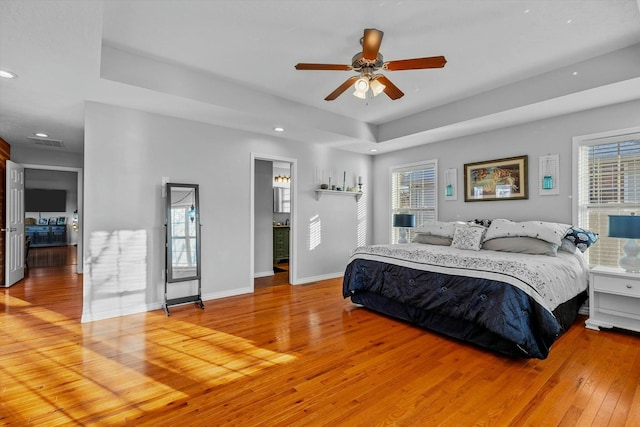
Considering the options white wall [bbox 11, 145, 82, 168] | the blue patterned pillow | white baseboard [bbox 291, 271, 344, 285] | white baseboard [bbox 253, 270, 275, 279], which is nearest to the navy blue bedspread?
the blue patterned pillow

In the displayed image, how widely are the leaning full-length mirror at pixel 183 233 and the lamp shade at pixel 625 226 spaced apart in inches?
181

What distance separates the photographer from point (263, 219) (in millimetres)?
6152

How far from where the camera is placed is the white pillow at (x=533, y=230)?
3.45 meters

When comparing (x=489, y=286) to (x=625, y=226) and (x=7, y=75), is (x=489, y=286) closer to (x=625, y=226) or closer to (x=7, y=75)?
(x=625, y=226)

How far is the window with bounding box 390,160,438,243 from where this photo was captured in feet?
18.1

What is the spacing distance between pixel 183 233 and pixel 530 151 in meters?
4.79

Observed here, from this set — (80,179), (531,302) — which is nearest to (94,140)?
(80,179)

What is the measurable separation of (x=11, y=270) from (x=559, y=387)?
7.41m

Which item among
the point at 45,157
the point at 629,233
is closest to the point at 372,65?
the point at 629,233

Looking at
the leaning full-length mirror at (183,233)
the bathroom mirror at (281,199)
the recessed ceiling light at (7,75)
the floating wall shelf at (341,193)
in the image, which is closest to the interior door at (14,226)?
the recessed ceiling light at (7,75)

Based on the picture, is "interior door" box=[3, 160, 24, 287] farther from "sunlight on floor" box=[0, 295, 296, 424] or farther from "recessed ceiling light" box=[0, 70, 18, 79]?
"recessed ceiling light" box=[0, 70, 18, 79]

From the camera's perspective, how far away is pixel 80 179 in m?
6.50

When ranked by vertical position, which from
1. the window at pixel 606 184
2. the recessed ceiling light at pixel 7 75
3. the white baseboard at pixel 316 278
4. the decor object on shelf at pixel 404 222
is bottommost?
the white baseboard at pixel 316 278

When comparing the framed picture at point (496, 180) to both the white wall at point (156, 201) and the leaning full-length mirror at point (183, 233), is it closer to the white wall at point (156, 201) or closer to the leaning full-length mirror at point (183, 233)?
the white wall at point (156, 201)
